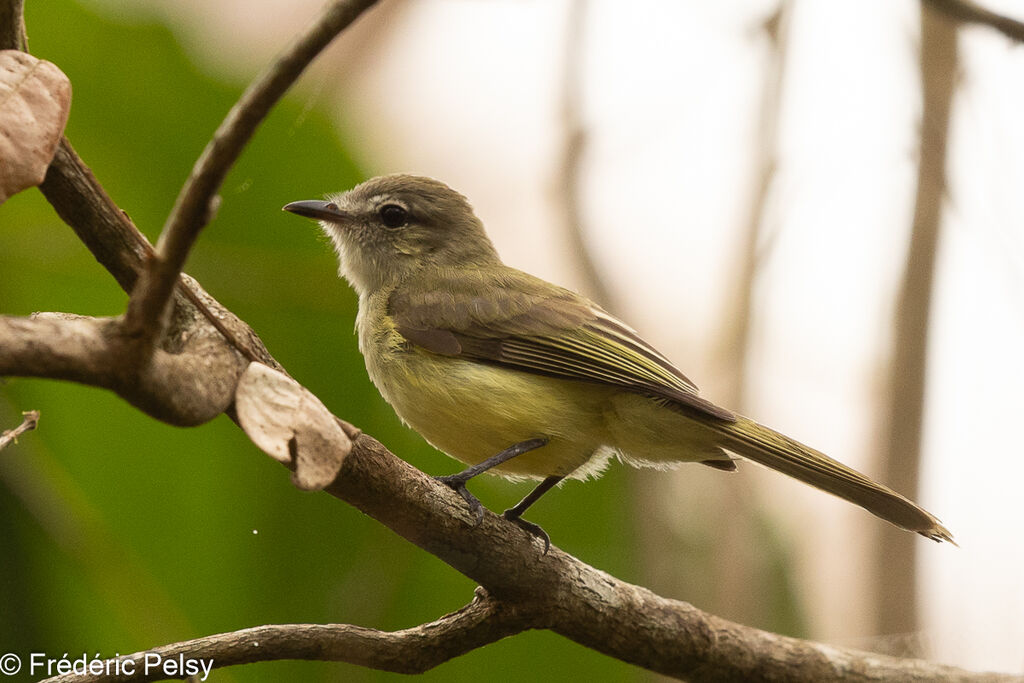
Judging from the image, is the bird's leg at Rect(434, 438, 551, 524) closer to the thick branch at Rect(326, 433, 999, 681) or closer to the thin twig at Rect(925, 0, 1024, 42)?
the thick branch at Rect(326, 433, 999, 681)

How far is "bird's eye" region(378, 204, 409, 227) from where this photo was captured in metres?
4.41

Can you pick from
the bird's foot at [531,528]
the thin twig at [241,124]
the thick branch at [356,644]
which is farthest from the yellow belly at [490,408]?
the thin twig at [241,124]

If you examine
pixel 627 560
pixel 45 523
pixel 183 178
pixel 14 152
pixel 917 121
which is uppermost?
pixel 917 121

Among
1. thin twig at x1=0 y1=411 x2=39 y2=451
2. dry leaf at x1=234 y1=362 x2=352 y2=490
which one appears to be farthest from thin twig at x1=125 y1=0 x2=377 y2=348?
thin twig at x1=0 y1=411 x2=39 y2=451

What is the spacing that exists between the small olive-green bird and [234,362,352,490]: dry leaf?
3.37ft

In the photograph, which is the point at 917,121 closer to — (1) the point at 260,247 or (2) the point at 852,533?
(2) the point at 852,533

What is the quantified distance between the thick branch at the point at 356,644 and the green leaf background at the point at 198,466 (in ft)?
4.32

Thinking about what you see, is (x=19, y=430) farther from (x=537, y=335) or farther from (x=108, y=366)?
(x=537, y=335)

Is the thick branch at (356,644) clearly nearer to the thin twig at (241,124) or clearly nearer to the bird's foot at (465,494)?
the bird's foot at (465,494)

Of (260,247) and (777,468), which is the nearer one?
(777,468)

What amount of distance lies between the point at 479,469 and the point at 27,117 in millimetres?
1801

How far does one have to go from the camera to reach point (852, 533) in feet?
17.4

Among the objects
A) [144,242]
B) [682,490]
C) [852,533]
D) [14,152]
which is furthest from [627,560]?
[14,152]

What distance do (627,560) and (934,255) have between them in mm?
1950
